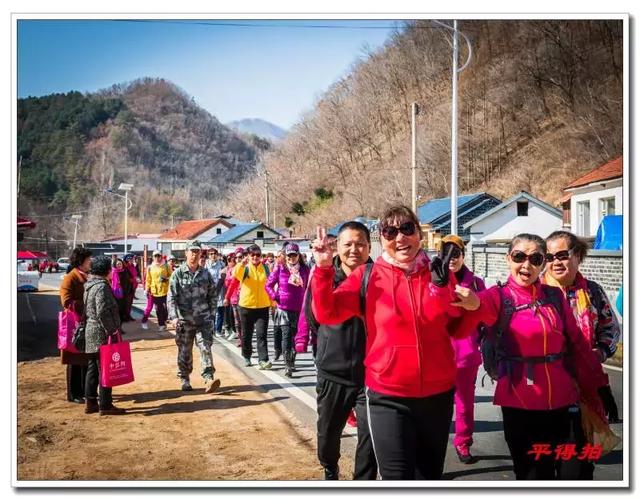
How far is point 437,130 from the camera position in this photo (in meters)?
9.66

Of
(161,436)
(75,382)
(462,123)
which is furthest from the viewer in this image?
(462,123)

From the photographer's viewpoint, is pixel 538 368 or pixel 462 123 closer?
pixel 538 368

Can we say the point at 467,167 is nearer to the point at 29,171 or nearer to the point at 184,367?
the point at 184,367

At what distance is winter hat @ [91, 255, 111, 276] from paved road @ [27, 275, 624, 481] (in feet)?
2.20

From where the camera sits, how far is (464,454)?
388 cm

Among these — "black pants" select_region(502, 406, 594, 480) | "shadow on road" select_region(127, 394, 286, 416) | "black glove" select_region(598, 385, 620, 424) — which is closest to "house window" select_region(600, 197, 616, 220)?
"black glove" select_region(598, 385, 620, 424)

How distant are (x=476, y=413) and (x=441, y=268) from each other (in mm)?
3055

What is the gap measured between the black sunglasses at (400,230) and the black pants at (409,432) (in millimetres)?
746

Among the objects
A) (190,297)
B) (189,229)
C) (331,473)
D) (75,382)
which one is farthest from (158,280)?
(189,229)

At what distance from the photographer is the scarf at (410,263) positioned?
2.58m

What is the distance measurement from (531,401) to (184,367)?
4.08m

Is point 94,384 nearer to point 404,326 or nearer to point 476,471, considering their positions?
point 476,471
